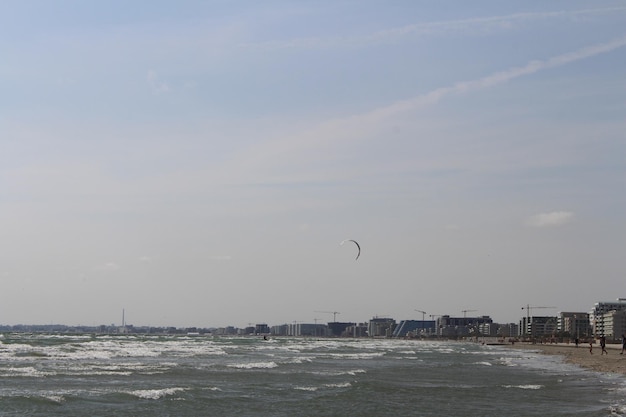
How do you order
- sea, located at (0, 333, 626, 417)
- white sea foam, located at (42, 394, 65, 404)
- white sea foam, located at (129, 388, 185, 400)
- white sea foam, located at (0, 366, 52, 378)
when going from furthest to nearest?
1. white sea foam, located at (0, 366, 52, 378)
2. white sea foam, located at (129, 388, 185, 400)
3. white sea foam, located at (42, 394, 65, 404)
4. sea, located at (0, 333, 626, 417)

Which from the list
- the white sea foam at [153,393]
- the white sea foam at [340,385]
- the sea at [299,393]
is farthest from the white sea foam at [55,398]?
the white sea foam at [340,385]

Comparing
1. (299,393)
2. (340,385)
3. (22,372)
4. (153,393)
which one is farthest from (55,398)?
(22,372)

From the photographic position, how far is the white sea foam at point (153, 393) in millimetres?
26952

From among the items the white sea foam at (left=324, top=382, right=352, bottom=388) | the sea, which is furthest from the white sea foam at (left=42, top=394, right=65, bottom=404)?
the white sea foam at (left=324, top=382, right=352, bottom=388)

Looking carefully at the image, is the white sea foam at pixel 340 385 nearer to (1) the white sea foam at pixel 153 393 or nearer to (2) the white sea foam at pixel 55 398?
(1) the white sea foam at pixel 153 393

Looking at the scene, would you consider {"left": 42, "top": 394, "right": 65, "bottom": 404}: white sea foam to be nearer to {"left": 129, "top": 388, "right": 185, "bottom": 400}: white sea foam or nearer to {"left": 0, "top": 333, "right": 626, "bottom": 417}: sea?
{"left": 0, "top": 333, "right": 626, "bottom": 417}: sea

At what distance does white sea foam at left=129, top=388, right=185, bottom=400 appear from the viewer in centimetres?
2695

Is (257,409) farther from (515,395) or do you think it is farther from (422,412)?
(515,395)

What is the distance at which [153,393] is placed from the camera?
2795 centimetres

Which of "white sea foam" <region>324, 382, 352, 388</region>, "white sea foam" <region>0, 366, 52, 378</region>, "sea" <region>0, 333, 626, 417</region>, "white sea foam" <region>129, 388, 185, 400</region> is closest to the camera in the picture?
"sea" <region>0, 333, 626, 417</region>

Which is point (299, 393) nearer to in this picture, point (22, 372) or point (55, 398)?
point (55, 398)

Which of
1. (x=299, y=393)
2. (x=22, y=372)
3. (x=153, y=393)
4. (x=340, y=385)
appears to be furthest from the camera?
(x=22, y=372)

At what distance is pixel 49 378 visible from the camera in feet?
115

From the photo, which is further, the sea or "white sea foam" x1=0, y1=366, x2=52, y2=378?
"white sea foam" x1=0, y1=366, x2=52, y2=378
